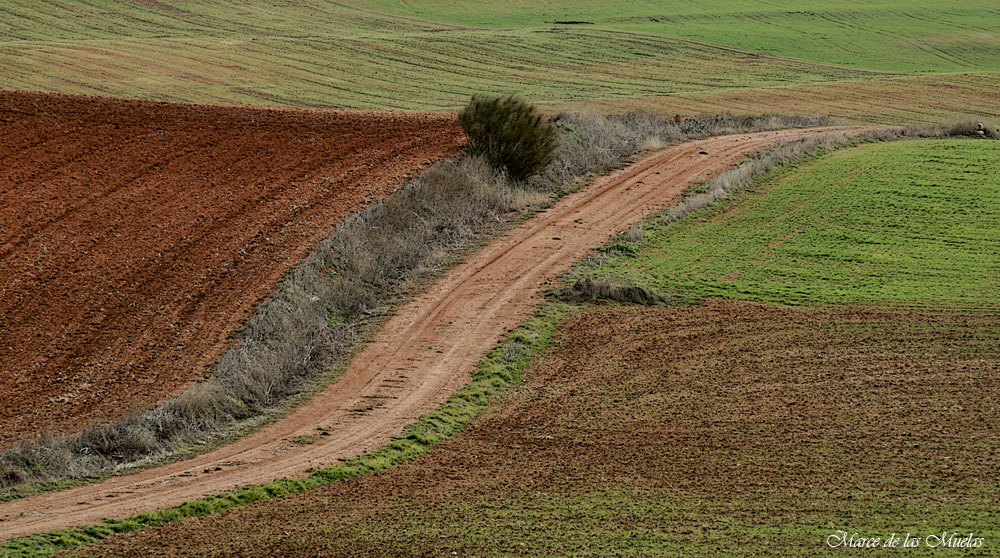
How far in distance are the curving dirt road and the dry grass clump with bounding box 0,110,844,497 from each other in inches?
22.7

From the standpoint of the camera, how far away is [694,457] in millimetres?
13391

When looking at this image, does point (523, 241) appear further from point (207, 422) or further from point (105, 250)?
point (207, 422)

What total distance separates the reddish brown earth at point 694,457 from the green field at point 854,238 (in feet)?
5.87

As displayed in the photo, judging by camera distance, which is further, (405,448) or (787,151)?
(787,151)

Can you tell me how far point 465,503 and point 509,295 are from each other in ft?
31.7

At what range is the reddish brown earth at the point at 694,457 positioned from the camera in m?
10.6

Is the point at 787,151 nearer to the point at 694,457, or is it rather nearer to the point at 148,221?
the point at 148,221

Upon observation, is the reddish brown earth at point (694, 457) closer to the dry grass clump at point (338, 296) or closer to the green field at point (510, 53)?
the dry grass clump at point (338, 296)

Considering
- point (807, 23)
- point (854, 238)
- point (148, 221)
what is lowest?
point (148, 221)

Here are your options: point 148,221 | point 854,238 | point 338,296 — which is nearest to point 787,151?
point 854,238

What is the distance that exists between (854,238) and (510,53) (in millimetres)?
38556

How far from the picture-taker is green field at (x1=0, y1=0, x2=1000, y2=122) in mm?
45938

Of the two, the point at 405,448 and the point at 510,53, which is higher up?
the point at 510,53

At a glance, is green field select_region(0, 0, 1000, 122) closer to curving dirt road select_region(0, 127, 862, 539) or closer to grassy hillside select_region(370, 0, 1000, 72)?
grassy hillside select_region(370, 0, 1000, 72)
